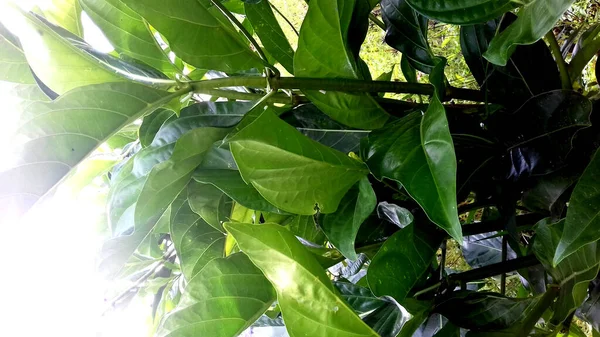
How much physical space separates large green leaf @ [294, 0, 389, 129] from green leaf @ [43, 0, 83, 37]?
0.27 metres

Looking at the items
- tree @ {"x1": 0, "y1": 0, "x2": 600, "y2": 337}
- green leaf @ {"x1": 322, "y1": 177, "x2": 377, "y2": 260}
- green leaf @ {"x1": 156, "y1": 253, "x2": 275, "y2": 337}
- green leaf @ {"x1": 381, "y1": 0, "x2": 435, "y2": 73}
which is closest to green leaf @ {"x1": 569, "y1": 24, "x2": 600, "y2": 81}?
tree @ {"x1": 0, "y1": 0, "x2": 600, "y2": 337}

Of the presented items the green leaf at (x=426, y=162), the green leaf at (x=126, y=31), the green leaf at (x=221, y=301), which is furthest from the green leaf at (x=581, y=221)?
the green leaf at (x=126, y=31)

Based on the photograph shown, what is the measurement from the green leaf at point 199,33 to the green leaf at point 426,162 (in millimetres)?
140

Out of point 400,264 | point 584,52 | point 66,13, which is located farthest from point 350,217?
point 66,13

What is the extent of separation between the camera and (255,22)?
412mm

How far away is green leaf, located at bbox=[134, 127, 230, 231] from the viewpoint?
36cm

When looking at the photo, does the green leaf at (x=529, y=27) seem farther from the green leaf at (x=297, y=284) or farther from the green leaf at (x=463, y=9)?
the green leaf at (x=297, y=284)

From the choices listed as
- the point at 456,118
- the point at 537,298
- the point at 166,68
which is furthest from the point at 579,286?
the point at 166,68

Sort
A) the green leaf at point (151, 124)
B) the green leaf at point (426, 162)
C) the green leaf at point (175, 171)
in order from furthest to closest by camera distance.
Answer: the green leaf at point (151, 124)
the green leaf at point (175, 171)
the green leaf at point (426, 162)

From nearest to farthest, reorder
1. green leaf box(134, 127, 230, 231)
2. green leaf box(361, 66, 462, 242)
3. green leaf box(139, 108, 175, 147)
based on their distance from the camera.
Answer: green leaf box(361, 66, 462, 242), green leaf box(134, 127, 230, 231), green leaf box(139, 108, 175, 147)

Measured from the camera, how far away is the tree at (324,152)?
0.29 meters

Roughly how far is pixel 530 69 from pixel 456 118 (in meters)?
0.07

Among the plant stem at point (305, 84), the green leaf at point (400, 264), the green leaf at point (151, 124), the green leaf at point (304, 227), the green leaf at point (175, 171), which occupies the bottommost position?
the green leaf at point (400, 264)

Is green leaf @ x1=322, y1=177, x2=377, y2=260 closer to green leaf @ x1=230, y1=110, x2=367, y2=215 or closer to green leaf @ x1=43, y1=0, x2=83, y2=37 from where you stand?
green leaf @ x1=230, y1=110, x2=367, y2=215
